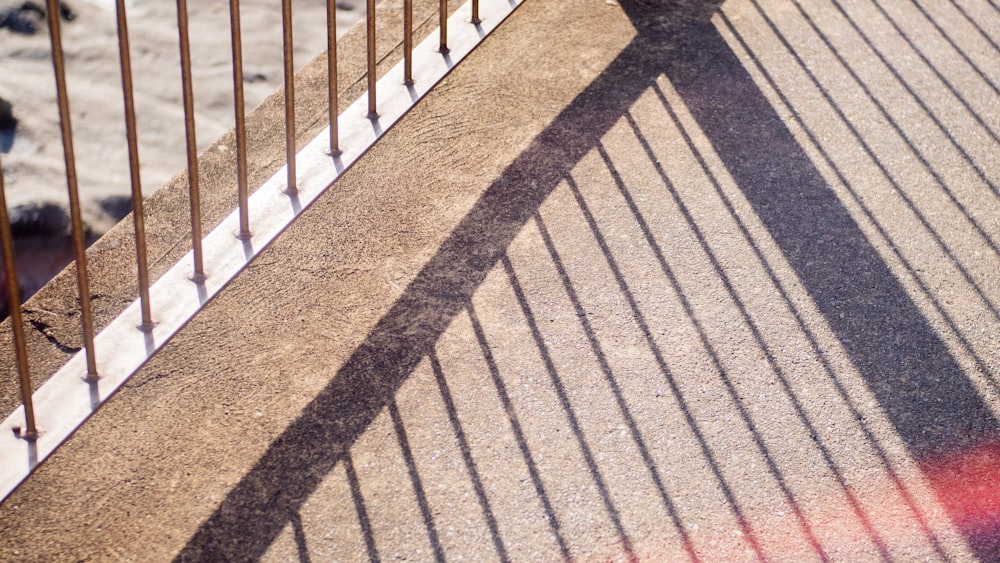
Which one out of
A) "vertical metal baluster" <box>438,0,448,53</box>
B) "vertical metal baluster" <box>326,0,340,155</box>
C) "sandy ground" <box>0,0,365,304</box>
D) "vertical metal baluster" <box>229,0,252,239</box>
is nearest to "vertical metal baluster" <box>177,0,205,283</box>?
"vertical metal baluster" <box>229,0,252,239</box>

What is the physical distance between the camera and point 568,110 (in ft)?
13.8

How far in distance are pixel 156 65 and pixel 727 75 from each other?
2.40m

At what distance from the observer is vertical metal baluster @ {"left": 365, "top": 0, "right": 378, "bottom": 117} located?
9.97 feet

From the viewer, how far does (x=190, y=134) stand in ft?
8.52

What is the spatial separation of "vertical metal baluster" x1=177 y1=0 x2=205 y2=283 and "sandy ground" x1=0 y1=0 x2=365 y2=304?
1.14m

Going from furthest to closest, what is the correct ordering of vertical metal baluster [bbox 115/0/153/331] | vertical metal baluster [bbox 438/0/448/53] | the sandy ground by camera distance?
the sandy ground, vertical metal baluster [bbox 438/0/448/53], vertical metal baluster [bbox 115/0/153/331]

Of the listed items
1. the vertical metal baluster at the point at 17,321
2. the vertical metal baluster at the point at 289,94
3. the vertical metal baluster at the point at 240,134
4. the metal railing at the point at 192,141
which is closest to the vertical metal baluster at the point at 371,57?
the metal railing at the point at 192,141

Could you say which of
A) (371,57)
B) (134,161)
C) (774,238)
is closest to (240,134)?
(134,161)

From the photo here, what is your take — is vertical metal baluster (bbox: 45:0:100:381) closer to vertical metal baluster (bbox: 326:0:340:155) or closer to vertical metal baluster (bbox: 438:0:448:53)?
vertical metal baluster (bbox: 326:0:340:155)

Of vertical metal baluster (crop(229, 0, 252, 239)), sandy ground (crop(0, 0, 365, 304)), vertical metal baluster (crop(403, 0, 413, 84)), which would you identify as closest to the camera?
vertical metal baluster (crop(229, 0, 252, 239))

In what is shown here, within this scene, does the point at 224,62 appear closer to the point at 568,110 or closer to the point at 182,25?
the point at 568,110

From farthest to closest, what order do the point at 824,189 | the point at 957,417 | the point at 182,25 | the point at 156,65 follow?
1. the point at 156,65
2. the point at 824,189
3. the point at 957,417
4. the point at 182,25

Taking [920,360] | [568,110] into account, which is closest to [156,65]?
[568,110]

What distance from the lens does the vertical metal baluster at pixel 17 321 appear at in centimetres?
221
